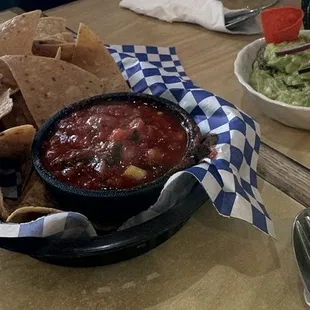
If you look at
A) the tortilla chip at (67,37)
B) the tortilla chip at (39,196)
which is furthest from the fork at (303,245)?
the tortilla chip at (67,37)

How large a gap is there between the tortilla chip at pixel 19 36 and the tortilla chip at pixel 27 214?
58cm

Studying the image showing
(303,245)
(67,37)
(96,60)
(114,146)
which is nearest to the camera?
(303,245)

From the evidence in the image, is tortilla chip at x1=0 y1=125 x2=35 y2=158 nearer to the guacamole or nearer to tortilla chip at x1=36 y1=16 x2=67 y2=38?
tortilla chip at x1=36 y1=16 x2=67 y2=38

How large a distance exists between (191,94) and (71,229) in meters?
0.55

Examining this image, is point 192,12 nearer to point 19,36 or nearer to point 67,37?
point 67,37

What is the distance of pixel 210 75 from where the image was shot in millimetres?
1910

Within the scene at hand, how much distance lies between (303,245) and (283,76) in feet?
2.06

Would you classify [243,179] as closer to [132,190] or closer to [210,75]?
[132,190]

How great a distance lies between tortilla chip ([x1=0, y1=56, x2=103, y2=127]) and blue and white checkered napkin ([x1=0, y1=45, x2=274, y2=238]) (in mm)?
173

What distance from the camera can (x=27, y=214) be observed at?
1.20 metres

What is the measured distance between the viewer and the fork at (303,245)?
1.09 meters

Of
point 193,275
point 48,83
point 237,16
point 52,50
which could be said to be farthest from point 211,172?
point 237,16

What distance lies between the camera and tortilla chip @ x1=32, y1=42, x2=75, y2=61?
65.4 inches

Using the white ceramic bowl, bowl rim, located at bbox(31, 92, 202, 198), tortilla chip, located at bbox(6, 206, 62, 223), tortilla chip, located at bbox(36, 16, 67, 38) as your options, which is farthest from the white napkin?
tortilla chip, located at bbox(6, 206, 62, 223)
